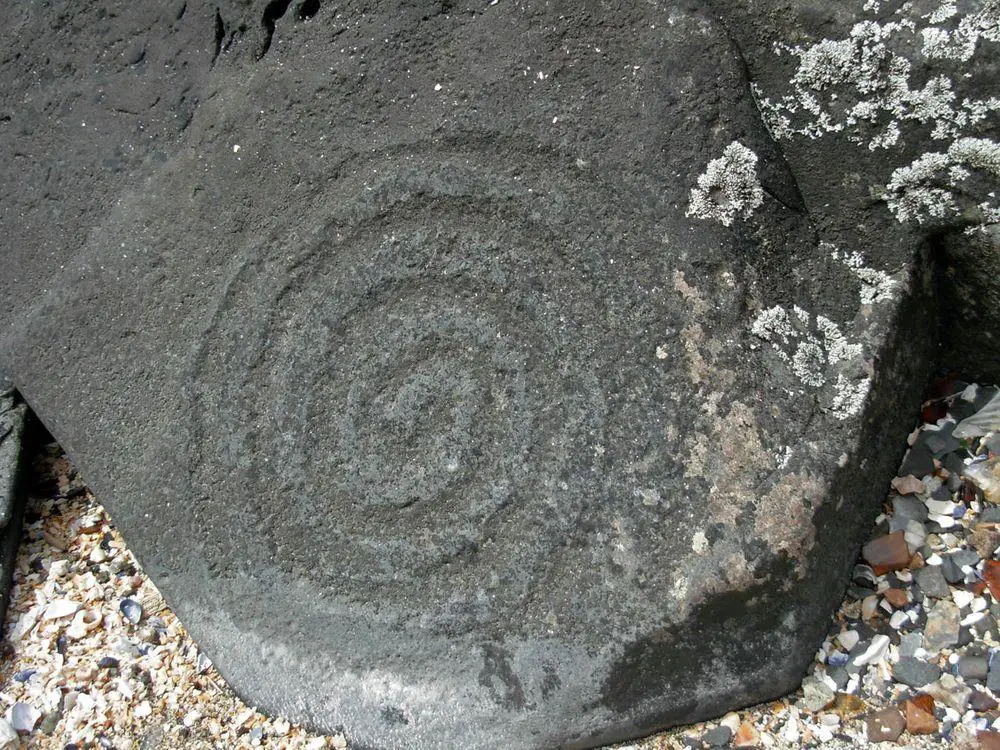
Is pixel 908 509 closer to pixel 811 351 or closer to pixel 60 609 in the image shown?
pixel 811 351

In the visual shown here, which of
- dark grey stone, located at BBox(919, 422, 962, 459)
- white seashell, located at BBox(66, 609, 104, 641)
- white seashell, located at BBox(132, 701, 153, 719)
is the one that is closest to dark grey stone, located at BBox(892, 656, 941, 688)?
dark grey stone, located at BBox(919, 422, 962, 459)

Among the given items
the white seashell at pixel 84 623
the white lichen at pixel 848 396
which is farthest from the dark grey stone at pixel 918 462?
the white seashell at pixel 84 623

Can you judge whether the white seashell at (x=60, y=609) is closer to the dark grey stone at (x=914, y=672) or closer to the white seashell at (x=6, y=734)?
the white seashell at (x=6, y=734)

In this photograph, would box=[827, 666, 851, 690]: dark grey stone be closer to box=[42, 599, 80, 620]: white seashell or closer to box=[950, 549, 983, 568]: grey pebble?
box=[950, 549, 983, 568]: grey pebble

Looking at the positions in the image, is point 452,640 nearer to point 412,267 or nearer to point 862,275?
point 412,267

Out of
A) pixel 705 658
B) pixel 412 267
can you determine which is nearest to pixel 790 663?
pixel 705 658

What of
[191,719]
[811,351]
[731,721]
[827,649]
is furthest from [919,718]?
[191,719]
